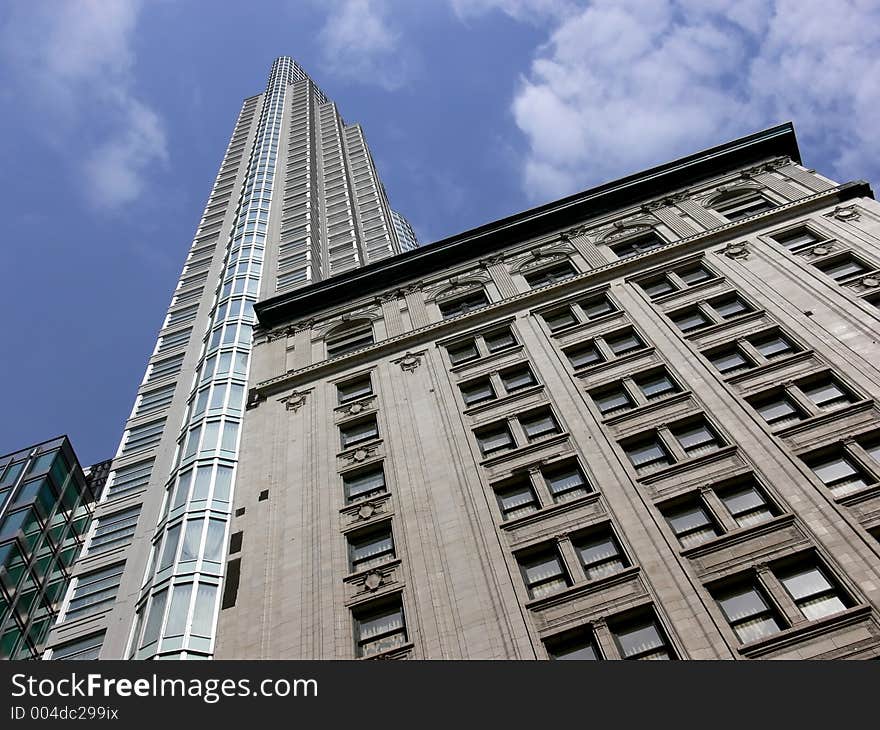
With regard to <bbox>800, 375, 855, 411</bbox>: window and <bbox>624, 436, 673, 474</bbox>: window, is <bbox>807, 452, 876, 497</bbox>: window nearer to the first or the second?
<bbox>800, 375, 855, 411</bbox>: window

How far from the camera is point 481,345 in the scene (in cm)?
3916

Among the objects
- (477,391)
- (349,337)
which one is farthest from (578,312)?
(349,337)

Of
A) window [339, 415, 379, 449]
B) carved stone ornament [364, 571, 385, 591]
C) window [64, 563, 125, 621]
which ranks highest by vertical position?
window [339, 415, 379, 449]

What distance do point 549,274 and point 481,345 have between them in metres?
7.61

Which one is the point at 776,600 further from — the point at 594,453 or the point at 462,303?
the point at 462,303

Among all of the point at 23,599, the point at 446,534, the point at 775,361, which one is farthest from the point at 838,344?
the point at 23,599

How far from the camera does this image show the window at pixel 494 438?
32.2 metres

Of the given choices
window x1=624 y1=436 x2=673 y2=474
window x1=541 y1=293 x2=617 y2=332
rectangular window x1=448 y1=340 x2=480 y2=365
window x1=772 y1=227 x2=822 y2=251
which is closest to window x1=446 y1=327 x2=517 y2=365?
rectangular window x1=448 y1=340 x2=480 y2=365

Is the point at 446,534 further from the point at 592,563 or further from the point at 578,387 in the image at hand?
the point at 578,387

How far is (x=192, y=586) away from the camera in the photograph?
99.3 ft

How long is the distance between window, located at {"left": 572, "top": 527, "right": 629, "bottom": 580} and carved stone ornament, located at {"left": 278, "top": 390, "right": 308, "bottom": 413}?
1624 centimetres

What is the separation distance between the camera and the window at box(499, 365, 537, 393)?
35.6 meters

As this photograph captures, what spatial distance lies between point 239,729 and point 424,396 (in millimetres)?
20635

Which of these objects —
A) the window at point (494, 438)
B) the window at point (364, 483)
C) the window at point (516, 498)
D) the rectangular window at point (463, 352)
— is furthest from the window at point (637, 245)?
the window at point (364, 483)
